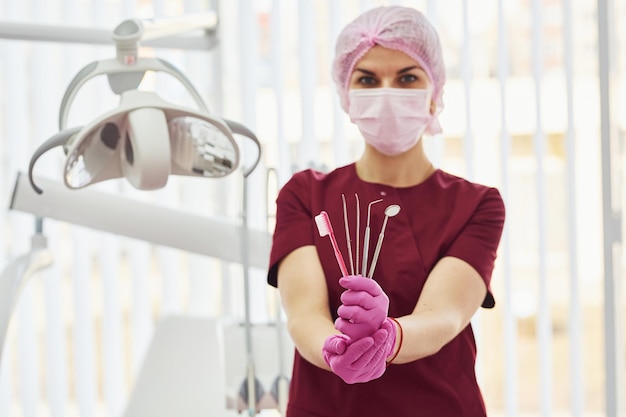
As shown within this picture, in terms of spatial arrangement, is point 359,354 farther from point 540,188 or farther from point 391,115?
point 540,188

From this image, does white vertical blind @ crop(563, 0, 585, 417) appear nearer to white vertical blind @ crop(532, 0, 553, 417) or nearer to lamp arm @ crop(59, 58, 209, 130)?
white vertical blind @ crop(532, 0, 553, 417)

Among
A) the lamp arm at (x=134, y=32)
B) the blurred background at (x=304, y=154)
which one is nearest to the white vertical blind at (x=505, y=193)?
the blurred background at (x=304, y=154)

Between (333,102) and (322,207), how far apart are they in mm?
1009

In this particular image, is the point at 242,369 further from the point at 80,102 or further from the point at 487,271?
the point at 80,102

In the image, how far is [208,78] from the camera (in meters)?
2.68

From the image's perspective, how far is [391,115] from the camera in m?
1.57

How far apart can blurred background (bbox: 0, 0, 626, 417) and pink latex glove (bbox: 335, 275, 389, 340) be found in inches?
50.9

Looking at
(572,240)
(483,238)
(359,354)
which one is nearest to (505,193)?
(572,240)

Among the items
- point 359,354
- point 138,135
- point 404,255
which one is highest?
point 138,135

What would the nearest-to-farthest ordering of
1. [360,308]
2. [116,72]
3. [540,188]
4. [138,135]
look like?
1. [360,308]
2. [138,135]
3. [116,72]
4. [540,188]

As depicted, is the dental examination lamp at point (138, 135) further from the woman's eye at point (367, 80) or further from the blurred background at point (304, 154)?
the blurred background at point (304, 154)

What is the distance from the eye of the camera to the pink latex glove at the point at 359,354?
4.10 feet

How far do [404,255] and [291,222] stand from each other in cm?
20

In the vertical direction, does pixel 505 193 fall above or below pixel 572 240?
above
